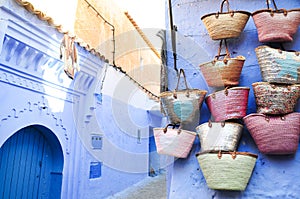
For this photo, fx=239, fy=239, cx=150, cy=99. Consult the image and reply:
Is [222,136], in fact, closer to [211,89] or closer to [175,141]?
[175,141]

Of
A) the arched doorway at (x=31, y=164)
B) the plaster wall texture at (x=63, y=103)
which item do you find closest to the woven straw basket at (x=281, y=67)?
the plaster wall texture at (x=63, y=103)

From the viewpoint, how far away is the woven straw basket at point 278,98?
3.34 feet

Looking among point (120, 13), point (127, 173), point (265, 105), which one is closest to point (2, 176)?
point (265, 105)

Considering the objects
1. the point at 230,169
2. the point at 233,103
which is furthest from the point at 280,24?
the point at 230,169

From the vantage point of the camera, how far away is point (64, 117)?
347 cm

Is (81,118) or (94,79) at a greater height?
(94,79)

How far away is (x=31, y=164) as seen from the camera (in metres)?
3.00

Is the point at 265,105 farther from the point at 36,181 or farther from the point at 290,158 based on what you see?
the point at 36,181

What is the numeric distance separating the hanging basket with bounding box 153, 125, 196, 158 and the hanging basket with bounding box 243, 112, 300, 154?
300 mm

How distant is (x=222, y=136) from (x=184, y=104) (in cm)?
24

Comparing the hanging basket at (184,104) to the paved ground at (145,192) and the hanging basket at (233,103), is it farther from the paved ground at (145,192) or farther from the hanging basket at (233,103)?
the paved ground at (145,192)

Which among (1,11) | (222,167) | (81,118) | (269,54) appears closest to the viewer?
(222,167)

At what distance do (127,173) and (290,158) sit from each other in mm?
5188

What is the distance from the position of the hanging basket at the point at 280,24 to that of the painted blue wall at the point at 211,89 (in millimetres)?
101
